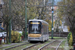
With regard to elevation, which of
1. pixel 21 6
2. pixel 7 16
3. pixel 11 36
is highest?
pixel 21 6

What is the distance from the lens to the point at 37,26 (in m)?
24.6

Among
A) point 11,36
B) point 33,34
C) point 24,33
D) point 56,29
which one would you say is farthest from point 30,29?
point 56,29

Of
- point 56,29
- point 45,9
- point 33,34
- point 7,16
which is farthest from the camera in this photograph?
point 56,29

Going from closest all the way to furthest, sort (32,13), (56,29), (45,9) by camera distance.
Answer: (32,13)
(45,9)
(56,29)

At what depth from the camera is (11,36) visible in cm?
2469

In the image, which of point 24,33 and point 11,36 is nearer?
point 11,36

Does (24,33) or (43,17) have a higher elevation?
(43,17)

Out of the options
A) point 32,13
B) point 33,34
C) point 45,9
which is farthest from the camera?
point 45,9

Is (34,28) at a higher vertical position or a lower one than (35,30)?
higher

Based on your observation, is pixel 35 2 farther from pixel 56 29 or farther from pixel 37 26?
pixel 56 29

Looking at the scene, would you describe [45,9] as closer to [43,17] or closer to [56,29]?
[43,17]

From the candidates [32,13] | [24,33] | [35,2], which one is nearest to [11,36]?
[24,33]

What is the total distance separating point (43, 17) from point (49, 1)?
14.1 feet

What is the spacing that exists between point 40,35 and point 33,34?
907 millimetres
